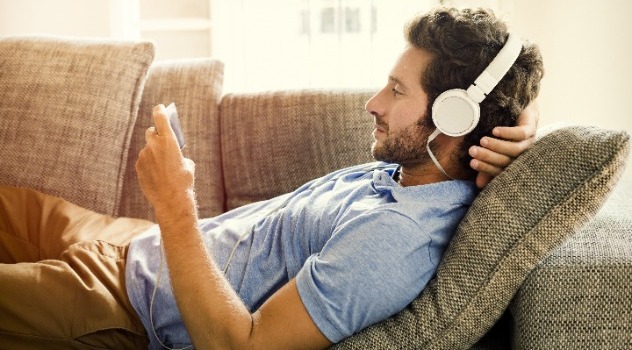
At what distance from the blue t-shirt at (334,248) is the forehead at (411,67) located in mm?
179

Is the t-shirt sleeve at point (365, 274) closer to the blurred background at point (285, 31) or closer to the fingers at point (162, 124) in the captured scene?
the fingers at point (162, 124)

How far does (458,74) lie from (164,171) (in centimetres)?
54

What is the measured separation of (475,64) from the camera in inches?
47.5

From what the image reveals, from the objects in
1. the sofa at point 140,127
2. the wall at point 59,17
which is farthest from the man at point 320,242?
the wall at point 59,17

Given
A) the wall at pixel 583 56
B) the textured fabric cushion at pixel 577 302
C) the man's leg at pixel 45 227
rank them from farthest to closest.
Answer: the wall at pixel 583 56 → the man's leg at pixel 45 227 → the textured fabric cushion at pixel 577 302

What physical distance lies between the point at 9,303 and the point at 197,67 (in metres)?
0.89

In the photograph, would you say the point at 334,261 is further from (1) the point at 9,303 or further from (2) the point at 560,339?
(1) the point at 9,303

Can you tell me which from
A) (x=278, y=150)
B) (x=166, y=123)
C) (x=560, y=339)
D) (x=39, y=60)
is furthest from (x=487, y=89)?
(x=39, y=60)

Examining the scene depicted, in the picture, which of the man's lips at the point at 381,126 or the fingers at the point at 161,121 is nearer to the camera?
the fingers at the point at 161,121

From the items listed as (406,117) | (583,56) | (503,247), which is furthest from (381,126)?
(583,56)

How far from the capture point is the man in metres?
1.02

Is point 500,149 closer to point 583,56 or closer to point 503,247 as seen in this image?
point 503,247

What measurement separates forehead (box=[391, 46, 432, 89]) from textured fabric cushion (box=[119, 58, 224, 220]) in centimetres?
67

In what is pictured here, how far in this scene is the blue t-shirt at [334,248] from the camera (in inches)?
39.9
